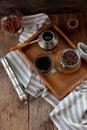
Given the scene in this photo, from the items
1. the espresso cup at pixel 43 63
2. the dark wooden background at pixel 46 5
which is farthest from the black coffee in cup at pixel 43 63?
the dark wooden background at pixel 46 5

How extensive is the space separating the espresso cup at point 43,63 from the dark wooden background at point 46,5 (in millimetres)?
190

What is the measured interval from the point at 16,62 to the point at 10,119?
0.56 ft

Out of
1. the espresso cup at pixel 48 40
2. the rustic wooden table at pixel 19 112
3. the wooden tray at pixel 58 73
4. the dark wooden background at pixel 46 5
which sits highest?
the dark wooden background at pixel 46 5

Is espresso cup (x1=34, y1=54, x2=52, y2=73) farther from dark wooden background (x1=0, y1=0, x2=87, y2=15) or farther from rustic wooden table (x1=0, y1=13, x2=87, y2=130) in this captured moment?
dark wooden background (x1=0, y1=0, x2=87, y2=15)

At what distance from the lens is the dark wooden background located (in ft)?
3.67

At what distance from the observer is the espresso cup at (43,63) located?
1.02 m

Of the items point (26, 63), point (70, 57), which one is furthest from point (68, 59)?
point (26, 63)

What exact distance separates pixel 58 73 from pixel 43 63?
54mm

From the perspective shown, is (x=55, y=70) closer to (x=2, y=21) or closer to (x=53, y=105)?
(x=53, y=105)

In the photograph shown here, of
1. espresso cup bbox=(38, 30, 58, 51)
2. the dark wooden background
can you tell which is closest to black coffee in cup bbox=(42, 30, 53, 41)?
espresso cup bbox=(38, 30, 58, 51)

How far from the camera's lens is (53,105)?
3.34 feet

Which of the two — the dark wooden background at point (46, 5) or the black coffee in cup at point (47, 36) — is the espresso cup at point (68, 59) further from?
the dark wooden background at point (46, 5)

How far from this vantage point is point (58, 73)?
3.40ft

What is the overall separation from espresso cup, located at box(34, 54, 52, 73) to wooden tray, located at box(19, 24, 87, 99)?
2 cm
